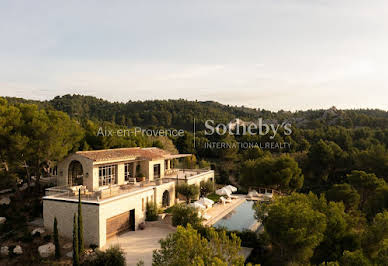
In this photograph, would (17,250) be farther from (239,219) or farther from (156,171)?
(239,219)

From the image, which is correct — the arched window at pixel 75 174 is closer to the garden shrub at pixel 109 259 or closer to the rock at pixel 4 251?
the rock at pixel 4 251

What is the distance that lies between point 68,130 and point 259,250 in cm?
1765

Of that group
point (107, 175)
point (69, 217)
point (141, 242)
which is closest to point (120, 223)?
point (141, 242)

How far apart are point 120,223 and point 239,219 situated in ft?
31.1

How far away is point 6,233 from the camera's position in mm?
18891

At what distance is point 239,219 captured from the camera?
2320cm

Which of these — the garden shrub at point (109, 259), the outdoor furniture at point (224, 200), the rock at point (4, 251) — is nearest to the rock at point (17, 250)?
the rock at point (4, 251)

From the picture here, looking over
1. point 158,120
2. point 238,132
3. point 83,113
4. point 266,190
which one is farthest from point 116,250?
point 83,113

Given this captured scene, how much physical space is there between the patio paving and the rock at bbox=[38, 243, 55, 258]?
9.98 feet

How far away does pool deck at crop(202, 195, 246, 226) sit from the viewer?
22.3 m

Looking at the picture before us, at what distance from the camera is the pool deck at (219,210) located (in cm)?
2233

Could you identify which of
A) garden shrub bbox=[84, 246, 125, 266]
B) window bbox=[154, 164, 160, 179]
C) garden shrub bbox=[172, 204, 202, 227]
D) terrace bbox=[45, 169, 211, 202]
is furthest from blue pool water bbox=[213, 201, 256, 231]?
window bbox=[154, 164, 160, 179]

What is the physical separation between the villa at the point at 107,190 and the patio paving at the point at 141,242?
0.67 m

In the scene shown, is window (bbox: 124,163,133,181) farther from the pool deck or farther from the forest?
the pool deck
